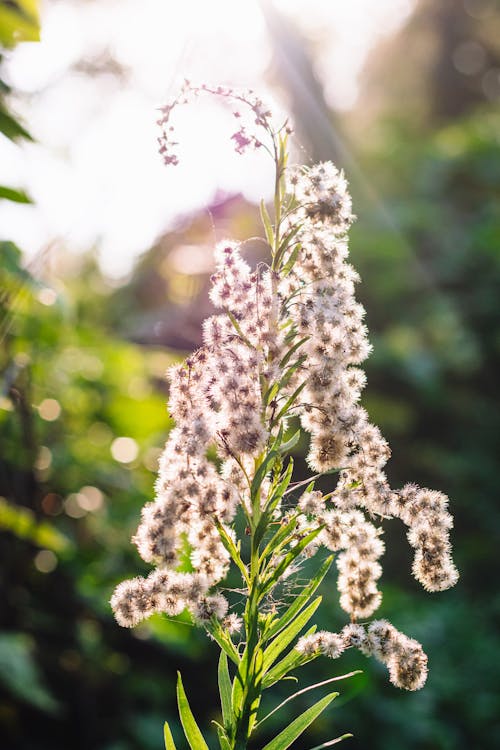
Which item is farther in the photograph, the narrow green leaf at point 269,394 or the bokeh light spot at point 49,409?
the bokeh light spot at point 49,409

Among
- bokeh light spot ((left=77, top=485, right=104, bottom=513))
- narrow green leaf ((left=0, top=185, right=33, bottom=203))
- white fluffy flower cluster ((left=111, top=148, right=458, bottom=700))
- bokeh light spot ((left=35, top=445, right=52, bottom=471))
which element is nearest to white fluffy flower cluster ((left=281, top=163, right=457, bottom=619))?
white fluffy flower cluster ((left=111, top=148, right=458, bottom=700))

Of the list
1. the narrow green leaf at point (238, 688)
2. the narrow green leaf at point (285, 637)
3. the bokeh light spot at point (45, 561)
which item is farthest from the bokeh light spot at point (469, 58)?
the narrow green leaf at point (238, 688)

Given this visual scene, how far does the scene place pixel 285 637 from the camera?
95 cm

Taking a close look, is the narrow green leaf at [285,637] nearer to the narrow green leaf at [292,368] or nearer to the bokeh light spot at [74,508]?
the narrow green leaf at [292,368]

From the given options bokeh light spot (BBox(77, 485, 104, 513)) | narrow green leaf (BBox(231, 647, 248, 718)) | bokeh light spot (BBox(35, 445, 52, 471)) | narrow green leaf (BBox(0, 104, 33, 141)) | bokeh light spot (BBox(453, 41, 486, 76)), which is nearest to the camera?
narrow green leaf (BBox(0, 104, 33, 141))

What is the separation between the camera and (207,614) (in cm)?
87

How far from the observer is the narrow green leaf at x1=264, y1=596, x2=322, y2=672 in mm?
915

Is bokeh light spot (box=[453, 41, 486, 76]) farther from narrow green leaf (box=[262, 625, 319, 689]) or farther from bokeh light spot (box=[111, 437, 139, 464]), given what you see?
narrow green leaf (box=[262, 625, 319, 689])

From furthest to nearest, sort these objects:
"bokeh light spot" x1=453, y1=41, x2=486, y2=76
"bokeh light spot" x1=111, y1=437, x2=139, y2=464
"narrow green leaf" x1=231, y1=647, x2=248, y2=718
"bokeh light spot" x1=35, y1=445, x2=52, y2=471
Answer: "bokeh light spot" x1=453, y1=41, x2=486, y2=76, "bokeh light spot" x1=111, y1=437, x2=139, y2=464, "bokeh light spot" x1=35, y1=445, x2=52, y2=471, "narrow green leaf" x1=231, y1=647, x2=248, y2=718

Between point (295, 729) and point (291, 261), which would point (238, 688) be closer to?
point (295, 729)

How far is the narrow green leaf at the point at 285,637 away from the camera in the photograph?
3.00 feet

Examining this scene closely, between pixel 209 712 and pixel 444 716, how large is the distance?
1.41 meters

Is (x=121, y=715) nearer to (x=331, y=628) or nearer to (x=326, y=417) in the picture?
(x=331, y=628)

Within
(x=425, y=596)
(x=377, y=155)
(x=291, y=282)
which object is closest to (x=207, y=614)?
(x=291, y=282)
